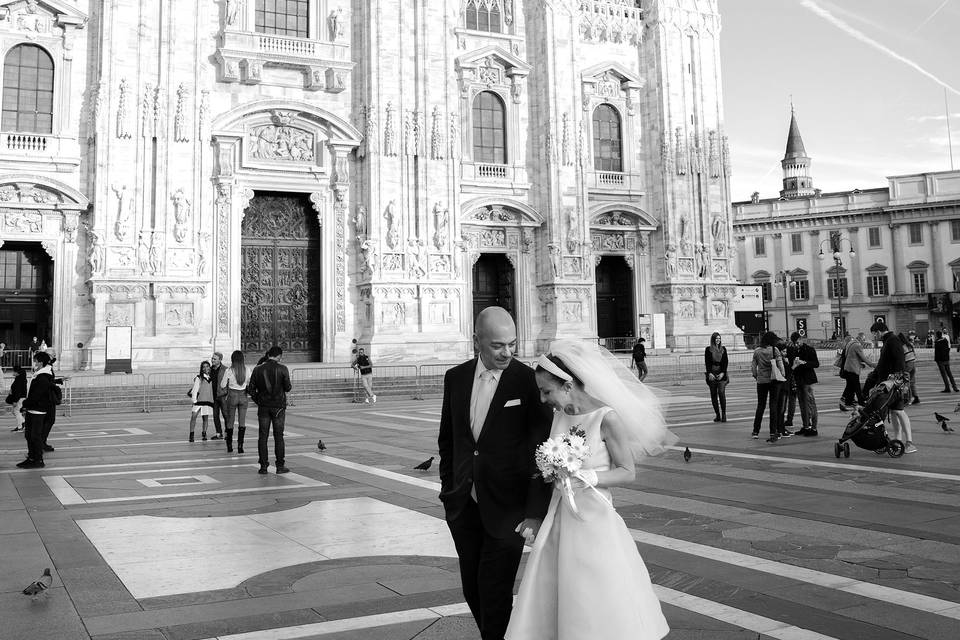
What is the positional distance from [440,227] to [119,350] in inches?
484

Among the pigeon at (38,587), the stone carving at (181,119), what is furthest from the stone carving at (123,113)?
the pigeon at (38,587)

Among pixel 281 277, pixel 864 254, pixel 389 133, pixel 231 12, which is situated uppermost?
pixel 231 12

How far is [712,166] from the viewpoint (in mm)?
37250

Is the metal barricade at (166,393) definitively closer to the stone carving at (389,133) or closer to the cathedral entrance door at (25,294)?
the cathedral entrance door at (25,294)

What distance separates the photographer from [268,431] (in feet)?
36.3

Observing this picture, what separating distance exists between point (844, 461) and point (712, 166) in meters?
28.7

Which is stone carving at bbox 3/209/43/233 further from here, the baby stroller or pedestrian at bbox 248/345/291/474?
the baby stroller

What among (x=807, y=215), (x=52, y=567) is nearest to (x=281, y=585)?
(x=52, y=567)

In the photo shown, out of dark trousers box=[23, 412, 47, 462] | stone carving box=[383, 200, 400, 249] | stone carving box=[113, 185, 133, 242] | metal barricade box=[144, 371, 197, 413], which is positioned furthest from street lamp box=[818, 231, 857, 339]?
dark trousers box=[23, 412, 47, 462]

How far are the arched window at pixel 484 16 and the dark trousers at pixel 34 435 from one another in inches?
1071

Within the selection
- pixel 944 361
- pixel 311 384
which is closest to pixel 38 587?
pixel 311 384

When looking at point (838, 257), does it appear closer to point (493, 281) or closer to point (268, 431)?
point (493, 281)

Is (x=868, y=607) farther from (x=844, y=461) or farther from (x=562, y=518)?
(x=844, y=461)

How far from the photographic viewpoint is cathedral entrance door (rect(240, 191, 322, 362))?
30422 mm
